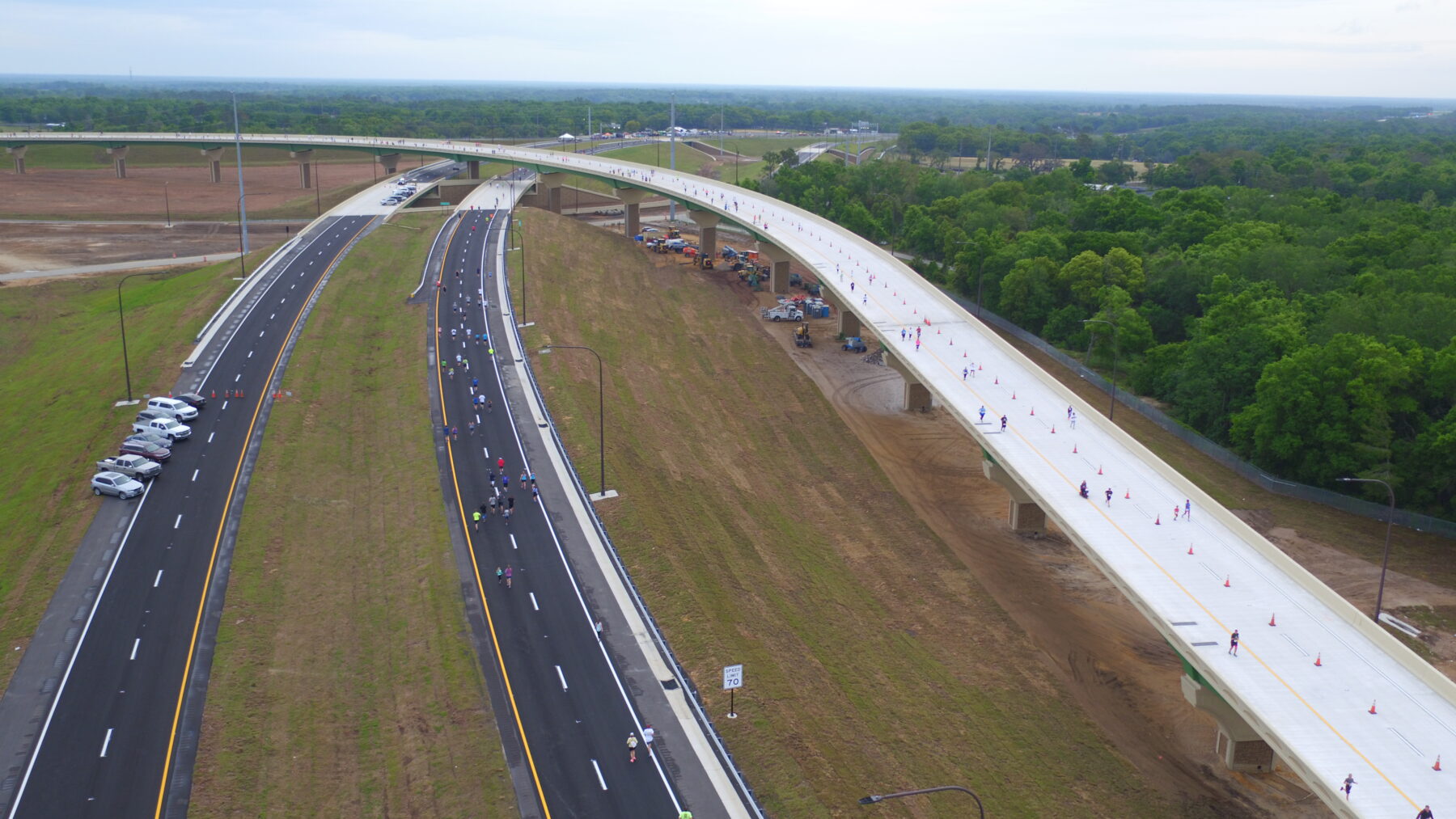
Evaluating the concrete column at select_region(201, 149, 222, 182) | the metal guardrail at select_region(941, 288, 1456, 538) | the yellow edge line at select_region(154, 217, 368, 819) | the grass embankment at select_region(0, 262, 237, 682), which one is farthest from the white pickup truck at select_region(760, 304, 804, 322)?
the concrete column at select_region(201, 149, 222, 182)

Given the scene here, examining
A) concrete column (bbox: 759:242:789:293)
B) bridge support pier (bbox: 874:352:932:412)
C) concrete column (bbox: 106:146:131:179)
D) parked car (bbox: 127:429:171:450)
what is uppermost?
concrete column (bbox: 106:146:131:179)

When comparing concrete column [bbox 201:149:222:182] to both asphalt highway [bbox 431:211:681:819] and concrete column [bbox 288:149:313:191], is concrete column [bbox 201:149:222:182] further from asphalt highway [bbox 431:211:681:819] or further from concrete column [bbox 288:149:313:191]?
asphalt highway [bbox 431:211:681:819]

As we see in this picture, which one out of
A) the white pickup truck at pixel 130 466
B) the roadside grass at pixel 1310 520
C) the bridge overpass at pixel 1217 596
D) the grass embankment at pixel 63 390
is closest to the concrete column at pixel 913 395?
the bridge overpass at pixel 1217 596

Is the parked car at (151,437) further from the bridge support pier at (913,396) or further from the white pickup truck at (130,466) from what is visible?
the bridge support pier at (913,396)

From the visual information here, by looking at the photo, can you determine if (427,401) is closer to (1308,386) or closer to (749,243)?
(1308,386)

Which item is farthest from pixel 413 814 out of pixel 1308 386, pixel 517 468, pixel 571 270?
pixel 571 270

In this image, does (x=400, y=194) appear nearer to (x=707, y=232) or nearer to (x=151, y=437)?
(x=707, y=232)

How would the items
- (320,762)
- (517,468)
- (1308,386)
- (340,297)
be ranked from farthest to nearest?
1. (340,297)
2. (1308,386)
3. (517,468)
4. (320,762)
